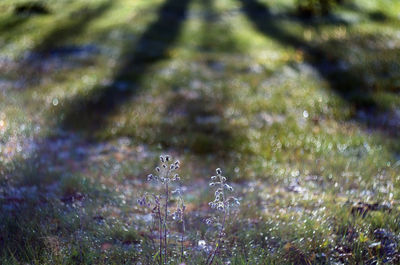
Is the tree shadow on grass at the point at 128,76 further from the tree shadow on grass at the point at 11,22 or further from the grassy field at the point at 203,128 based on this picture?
the tree shadow on grass at the point at 11,22

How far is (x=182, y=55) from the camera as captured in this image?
1345cm

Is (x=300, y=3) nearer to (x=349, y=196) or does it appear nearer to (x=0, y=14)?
(x=0, y=14)

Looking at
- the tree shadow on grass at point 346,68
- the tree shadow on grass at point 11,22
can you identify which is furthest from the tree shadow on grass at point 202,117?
the tree shadow on grass at point 11,22

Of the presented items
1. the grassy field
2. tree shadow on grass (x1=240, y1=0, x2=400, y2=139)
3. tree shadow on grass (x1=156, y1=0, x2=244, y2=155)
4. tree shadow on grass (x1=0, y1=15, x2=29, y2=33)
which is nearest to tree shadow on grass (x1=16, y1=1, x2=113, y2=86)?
the grassy field

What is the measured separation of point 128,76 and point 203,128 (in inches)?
148

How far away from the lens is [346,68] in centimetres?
1190

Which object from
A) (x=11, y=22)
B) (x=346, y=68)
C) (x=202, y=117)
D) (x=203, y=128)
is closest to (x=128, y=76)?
(x=202, y=117)

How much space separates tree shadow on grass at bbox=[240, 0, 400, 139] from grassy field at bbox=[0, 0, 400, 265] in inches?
2.2

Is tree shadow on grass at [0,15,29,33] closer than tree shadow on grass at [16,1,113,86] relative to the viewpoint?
No

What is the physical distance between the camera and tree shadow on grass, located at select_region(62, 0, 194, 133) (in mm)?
8695

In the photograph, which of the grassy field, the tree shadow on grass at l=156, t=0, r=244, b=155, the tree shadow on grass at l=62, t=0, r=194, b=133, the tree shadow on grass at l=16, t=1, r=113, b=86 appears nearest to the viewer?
the grassy field

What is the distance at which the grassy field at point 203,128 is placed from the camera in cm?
383

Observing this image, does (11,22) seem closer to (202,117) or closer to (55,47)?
(55,47)

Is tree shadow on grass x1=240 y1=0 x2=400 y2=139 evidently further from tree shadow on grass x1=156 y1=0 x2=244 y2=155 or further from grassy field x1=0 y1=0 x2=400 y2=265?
tree shadow on grass x1=156 y1=0 x2=244 y2=155
